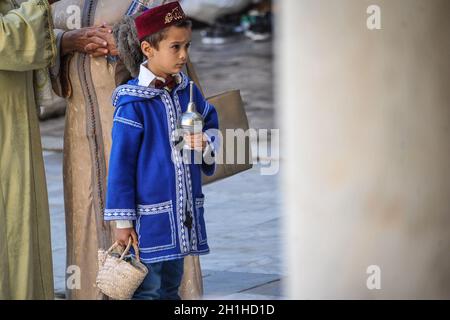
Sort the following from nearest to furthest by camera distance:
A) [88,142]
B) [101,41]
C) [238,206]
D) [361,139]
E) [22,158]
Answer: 1. [361,139]
2. [22,158]
3. [101,41]
4. [88,142]
5. [238,206]

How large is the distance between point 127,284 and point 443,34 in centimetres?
199

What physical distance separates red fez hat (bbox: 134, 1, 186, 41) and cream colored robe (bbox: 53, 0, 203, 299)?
0.50 meters

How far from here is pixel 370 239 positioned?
7.93 feet

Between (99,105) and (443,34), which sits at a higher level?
(443,34)

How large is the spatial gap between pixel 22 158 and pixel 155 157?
0.62m

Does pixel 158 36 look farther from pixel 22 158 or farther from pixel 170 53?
pixel 22 158

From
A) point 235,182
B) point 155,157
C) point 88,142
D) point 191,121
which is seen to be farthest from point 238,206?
A: point 191,121

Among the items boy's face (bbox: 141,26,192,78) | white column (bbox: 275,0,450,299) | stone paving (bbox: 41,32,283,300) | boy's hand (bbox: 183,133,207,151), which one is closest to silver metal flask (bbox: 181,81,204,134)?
boy's hand (bbox: 183,133,207,151)

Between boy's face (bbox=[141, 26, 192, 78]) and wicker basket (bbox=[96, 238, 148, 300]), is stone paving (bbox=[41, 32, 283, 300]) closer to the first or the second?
wicker basket (bbox=[96, 238, 148, 300])

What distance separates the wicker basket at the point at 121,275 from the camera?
4.14 meters

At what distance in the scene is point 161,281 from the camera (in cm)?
435

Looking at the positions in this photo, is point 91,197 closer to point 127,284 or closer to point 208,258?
point 127,284

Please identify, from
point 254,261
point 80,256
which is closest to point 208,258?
point 254,261
